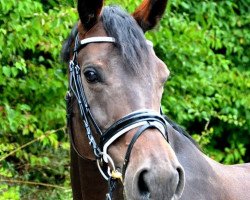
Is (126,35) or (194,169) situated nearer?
(126,35)

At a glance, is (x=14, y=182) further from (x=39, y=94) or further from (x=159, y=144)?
(x=159, y=144)

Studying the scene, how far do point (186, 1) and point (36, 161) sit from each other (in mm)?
2659

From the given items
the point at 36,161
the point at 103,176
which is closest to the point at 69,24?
the point at 36,161

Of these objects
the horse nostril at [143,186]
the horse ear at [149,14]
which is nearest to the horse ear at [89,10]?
the horse ear at [149,14]

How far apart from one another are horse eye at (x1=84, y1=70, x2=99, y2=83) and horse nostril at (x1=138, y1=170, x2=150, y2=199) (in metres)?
0.61

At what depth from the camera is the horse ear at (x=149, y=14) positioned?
3.58 meters

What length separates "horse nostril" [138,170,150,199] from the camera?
285 cm

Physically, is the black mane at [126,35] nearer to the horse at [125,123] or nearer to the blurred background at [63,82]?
the horse at [125,123]

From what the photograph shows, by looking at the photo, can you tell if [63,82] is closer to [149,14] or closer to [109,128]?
[149,14]

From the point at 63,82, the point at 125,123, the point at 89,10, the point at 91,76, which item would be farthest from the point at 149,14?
the point at 63,82

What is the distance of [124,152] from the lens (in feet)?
10.1

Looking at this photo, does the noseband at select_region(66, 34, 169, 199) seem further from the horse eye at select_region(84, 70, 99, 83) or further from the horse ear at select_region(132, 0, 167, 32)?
the horse ear at select_region(132, 0, 167, 32)

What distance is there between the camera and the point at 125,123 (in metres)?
3.08

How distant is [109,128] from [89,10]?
0.67 m
